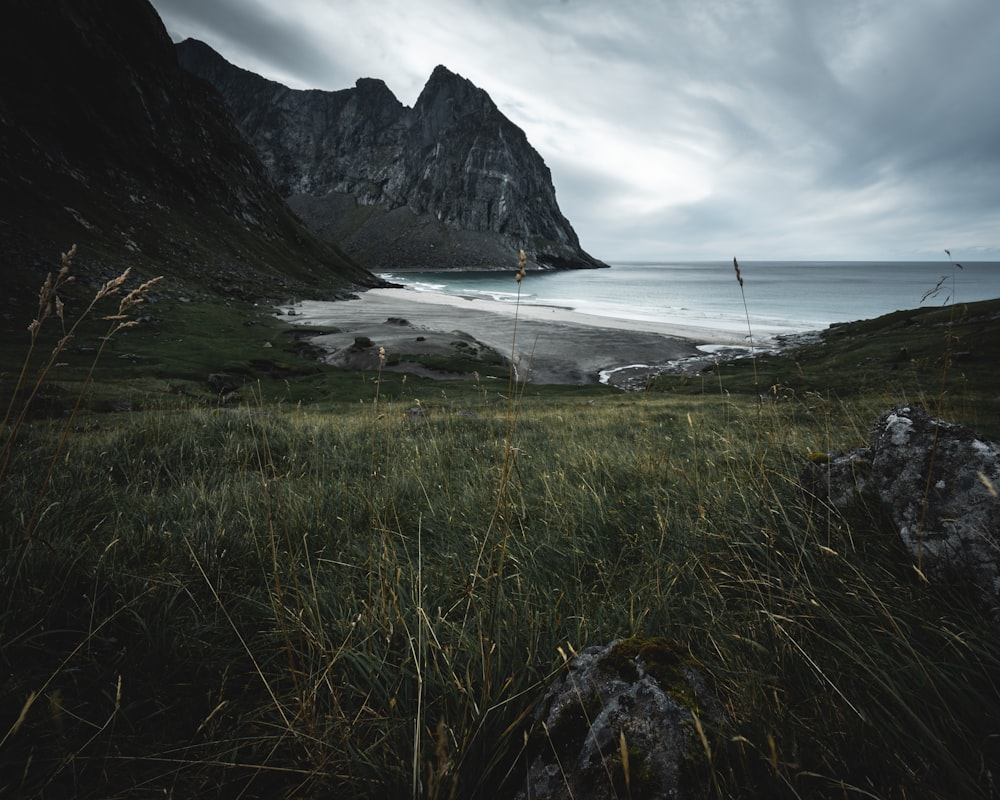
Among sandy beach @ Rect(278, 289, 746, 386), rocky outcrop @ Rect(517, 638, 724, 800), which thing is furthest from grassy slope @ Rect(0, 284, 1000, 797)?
sandy beach @ Rect(278, 289, 746, 386)

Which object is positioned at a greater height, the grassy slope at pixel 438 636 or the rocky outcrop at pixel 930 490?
the rocky outcrop at pixel 930 490

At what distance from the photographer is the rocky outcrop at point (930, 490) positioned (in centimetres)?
198

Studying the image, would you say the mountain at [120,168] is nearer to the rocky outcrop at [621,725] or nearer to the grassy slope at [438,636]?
the grassy slope at [438,636]

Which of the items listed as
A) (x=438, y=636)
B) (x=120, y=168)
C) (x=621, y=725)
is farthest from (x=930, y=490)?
(x=120, y=168)

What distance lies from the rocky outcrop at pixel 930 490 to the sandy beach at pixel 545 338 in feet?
72.7

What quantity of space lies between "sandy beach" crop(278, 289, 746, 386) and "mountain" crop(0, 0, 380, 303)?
1997 centimetres

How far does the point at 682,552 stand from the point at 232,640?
2686 millimetres

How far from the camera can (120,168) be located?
72.8 m

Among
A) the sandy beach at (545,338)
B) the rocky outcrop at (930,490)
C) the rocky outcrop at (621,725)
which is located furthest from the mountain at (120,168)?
the rocky outcrop at (930,490)

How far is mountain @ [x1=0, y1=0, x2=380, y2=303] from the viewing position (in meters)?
51.0

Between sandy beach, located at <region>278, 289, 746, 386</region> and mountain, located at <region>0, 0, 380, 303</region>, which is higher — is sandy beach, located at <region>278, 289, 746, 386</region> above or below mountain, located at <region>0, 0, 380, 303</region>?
below

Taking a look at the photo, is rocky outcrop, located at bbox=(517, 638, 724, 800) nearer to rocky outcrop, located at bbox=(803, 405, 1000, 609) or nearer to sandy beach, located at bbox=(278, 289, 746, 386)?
rocky outcrop, located at bbox=(803, 405, 1000, 609)

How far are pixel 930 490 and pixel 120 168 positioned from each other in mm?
105366

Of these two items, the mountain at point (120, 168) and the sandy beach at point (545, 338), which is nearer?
the sandy beach at point (545, 338)
